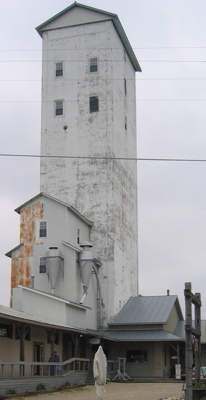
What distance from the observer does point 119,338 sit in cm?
4216

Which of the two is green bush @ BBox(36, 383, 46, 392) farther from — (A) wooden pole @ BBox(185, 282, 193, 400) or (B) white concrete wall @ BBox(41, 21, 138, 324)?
(B) white concrete wall @ BBox(41, 21, 138, 324)

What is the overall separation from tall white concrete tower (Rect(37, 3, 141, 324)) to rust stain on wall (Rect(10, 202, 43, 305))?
5625mm

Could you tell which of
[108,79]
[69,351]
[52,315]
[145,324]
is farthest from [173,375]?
[108,79]

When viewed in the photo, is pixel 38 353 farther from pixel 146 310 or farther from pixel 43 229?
pixel 146 310

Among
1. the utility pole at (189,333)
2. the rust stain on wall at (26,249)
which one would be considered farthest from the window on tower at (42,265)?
the utility pole at (189,333)

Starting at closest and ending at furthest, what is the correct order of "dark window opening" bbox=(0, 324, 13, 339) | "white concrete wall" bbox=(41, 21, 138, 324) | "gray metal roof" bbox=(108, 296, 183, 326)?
1. "dark window opening" bbox=(0, 324, 13, 339)
2. "gray metal roof" bbox=(108, 296, 183, 326)
3. "white concrete wall" bbox=(41, 21, 138, 324)

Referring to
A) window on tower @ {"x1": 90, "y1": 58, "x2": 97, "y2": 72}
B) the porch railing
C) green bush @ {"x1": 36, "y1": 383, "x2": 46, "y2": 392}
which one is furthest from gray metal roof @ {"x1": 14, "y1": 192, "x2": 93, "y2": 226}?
green bush @ {"x1": 36, "y1": 383, "x2": 46, "y2": 392}

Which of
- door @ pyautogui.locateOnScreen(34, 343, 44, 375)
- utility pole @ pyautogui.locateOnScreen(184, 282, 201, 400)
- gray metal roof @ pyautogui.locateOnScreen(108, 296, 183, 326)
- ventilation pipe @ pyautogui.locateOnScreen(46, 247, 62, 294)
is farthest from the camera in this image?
gray metal roof @ pyautogui.locateOnScreen(108, 296, 183, 326)

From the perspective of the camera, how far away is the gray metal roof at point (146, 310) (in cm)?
4366

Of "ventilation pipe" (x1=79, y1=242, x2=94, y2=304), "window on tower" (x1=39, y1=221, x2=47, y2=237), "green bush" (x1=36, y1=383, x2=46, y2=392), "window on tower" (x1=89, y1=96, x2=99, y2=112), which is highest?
"window on tower" (x1=89, y1=96, x2=99, y2=112)

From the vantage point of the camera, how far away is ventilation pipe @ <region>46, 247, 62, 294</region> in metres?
40.2

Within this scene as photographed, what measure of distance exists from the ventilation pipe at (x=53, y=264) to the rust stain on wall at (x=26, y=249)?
2.17 m

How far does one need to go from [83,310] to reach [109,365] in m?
4.27

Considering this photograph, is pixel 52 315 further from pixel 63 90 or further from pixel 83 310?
pixel 63 90
